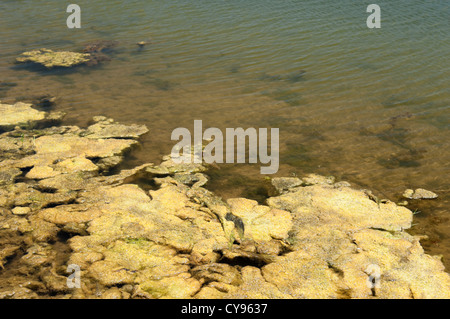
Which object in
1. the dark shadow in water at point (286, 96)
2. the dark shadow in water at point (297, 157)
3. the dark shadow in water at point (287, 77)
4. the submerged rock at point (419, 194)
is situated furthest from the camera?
the dark shadow in water at point (287, 77)

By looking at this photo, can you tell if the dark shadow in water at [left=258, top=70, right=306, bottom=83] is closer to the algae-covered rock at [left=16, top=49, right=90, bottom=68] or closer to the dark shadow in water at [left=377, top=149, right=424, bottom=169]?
the dark shadow in water at [left=377, top=149, right=424, bottom=169]

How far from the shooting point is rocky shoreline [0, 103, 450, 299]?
10.9 feet

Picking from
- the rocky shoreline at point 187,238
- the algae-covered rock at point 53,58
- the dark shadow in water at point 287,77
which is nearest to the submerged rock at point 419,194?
the rocky shoreline at point 187,238

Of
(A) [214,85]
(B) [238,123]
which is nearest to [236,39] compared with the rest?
(A) [214,85]

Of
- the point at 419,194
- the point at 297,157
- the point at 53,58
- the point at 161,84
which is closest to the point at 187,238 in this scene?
the point at 297,157

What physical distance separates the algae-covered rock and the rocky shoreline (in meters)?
3.82

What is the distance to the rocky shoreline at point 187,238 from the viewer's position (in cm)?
332

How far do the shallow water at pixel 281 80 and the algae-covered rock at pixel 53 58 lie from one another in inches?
12.7

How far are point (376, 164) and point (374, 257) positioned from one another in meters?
1.94

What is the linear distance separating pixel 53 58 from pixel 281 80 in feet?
15.3

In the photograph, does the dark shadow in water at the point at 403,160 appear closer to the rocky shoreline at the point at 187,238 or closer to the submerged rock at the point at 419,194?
the submerged rock at the point at 419,194

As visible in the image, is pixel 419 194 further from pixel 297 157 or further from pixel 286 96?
pixel 286 96
